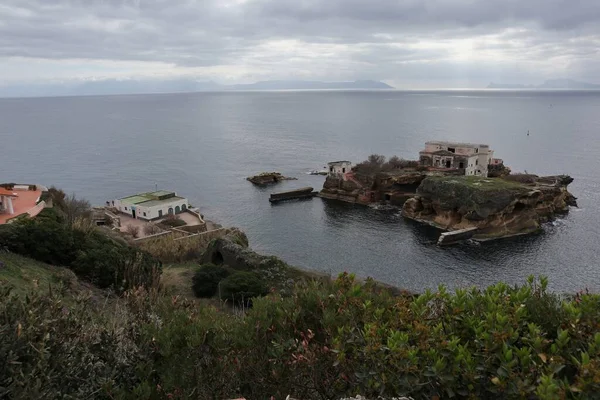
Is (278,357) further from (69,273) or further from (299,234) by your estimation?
(299,234)

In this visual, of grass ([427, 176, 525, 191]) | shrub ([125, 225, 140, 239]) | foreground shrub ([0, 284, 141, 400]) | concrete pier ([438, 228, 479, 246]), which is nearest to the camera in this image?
foreground shrub ([0, 284, 141, 400])

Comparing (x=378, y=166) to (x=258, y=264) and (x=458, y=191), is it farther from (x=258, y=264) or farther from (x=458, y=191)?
(x=258, y=264)

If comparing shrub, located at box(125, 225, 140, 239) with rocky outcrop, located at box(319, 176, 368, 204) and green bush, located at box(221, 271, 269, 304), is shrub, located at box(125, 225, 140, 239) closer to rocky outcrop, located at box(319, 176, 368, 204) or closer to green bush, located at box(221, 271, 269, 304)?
green bush, located at box(221, 271, 269, 304)

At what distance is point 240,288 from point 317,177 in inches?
2280

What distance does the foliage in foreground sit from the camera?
16.6 ft

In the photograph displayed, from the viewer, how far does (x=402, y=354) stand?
5.29 m

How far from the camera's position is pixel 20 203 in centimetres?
3456

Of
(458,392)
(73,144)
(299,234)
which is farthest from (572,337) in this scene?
(73,144)

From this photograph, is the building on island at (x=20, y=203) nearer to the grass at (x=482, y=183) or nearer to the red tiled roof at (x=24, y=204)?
the red tiled roof at (x=24, y=204)

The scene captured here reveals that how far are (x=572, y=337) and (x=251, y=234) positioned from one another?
46.7 metres

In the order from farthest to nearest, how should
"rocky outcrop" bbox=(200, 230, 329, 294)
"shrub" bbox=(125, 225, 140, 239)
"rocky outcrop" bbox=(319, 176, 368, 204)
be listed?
"rocky outcrop" bbox=(319, 176, 368, 204)
"shrub" bbox=(125, 225, 140, 239)
"rocky outcrop" bbox=(200, 230, 329, 294)

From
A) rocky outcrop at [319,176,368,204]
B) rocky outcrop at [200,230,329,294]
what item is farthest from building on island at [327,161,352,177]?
rocky outcrop at [200,230,329,294]

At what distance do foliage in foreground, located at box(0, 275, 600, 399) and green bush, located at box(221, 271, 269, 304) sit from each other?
15477mm

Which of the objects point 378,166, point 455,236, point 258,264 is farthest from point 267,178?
point 258,264
